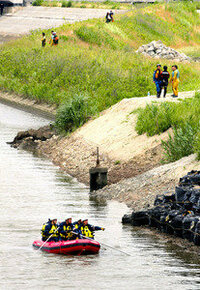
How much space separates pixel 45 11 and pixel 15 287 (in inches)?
3889

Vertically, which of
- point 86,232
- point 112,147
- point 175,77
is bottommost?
point 112,147

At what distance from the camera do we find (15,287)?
21.5 metres

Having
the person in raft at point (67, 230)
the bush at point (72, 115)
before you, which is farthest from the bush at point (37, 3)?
the person in raft at point (67, 230)

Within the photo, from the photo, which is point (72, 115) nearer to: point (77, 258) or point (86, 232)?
point (86, 232)

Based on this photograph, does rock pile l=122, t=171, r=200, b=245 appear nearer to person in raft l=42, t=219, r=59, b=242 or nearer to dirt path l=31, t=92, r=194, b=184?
person in raft l=42, t=219, r=59, b=242

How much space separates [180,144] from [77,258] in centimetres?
1419

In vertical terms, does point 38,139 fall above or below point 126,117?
below

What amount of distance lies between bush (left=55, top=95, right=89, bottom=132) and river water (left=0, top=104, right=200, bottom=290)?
13015mm

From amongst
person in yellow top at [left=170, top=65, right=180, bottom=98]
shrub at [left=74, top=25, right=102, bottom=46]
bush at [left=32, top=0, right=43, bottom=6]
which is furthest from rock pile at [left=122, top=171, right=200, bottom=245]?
bush at [left=32, top=0, right=43, bottom=6]

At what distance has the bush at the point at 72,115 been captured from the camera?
171 ft

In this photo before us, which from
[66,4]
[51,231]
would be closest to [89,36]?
[66,4]

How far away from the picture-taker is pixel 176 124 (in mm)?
41531

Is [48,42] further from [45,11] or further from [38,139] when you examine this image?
[38,139]

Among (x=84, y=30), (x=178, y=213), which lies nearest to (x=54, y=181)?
(x=178, y=213)
